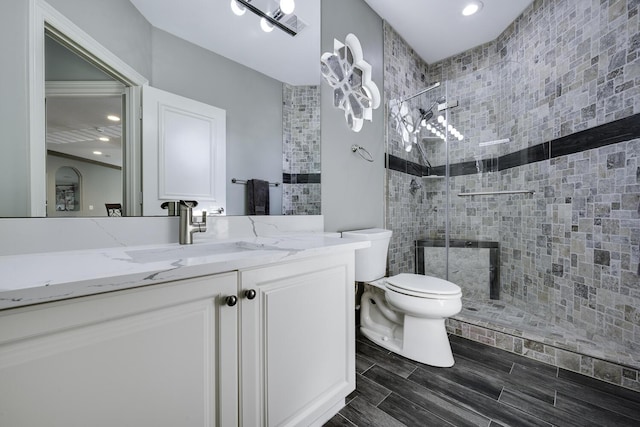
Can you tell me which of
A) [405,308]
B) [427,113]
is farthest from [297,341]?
[427,113]

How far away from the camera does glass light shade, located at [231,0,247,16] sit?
126 centimetres

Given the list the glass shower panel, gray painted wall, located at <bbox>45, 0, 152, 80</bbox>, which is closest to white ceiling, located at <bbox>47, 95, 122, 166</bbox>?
gray painted wall, located at <bbox>45, 0, 152, 80</bbox>

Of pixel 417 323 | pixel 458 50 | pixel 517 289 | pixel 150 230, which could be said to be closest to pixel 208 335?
pixel 150 230

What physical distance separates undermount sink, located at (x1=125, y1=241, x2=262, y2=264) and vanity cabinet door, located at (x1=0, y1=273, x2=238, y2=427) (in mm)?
281

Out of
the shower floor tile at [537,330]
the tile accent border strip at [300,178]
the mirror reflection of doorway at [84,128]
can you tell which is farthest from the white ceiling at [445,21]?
the shower floor tile at [537,330]

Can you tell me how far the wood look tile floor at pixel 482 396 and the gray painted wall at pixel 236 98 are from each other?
1.11 metres

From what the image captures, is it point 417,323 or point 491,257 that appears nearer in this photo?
point 417,323

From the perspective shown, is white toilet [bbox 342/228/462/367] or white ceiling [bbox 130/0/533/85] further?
white toilet [bbox 342/228/462/367]

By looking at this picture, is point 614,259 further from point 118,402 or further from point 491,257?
point 118,402

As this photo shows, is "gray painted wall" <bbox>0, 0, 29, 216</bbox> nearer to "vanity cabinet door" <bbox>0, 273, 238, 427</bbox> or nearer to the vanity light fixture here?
"vanity cabinet door" <bbox>0, 273, 238, 427</bbox>

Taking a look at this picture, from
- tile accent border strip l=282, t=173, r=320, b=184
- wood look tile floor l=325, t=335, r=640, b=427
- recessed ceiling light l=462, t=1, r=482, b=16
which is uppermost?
recessed ceiling light l=462, t=1, r=482, b=16

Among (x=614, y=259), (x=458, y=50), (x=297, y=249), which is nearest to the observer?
(x=297, y=249)

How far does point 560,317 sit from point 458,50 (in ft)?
8.74

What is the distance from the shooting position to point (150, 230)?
3.48ft
